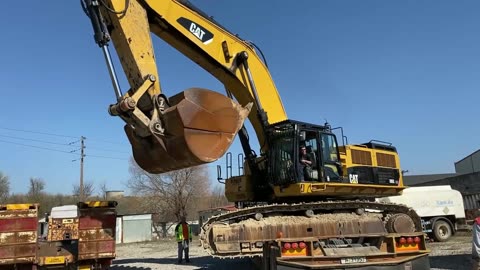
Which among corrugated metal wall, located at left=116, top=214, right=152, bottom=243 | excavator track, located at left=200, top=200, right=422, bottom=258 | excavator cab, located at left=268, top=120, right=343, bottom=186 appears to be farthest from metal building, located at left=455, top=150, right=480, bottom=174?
excavator cab, located at left=268, top=120, right=343, bottom=186

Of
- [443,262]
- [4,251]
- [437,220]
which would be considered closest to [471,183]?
[437,220]

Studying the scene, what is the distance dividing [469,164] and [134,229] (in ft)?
138

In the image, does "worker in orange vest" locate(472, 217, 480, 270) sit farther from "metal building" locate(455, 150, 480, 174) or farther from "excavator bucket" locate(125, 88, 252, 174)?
"metal building" locate(455, 150, 480, 174)

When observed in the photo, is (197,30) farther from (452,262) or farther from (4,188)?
(4,188)

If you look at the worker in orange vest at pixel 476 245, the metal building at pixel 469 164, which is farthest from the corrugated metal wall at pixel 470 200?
the metal building at pixel 469 164

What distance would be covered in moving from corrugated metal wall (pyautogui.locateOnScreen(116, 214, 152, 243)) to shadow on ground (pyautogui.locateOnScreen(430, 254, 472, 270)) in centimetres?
3329

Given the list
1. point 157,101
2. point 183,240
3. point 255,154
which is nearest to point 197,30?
point 157,101

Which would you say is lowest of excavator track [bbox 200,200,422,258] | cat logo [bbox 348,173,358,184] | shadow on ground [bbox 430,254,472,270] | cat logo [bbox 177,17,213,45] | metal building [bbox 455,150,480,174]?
shadow on ground [bbox 430,254,472,270]

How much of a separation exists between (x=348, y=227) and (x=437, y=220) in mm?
16032

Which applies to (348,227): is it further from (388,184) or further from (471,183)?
(471,183)

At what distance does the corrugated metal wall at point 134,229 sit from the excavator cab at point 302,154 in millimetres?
35406

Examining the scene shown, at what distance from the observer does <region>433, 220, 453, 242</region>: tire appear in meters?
23.7

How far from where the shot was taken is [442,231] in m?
24.1

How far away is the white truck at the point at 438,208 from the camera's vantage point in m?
24.1
